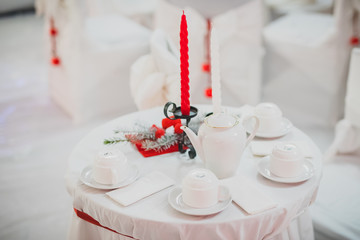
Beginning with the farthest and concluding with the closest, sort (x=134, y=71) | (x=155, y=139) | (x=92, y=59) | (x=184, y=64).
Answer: (x=92, y=59) → (x=134, y=71) → (x=155, y=139) → (x=184, y=64)

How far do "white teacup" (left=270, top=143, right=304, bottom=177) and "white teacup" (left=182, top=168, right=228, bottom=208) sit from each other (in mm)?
209

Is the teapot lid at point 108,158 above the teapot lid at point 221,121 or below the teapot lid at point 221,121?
below

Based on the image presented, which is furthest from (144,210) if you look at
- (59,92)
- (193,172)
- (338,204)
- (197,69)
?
(59,92)

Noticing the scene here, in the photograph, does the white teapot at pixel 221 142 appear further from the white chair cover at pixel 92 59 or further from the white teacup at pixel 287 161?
the white chair cover at pixel 92 59

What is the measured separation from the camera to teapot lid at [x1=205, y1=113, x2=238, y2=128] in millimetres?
1214

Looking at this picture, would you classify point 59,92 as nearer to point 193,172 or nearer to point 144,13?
point 144,13

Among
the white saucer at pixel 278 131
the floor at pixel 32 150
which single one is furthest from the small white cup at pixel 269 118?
the floor at pixel 32 150

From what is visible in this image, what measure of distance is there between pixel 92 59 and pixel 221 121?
1.85 meters

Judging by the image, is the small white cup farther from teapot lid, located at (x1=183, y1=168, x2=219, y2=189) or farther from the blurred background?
the blurred background

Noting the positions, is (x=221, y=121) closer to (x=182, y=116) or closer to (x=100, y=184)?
(x=182, y=116)

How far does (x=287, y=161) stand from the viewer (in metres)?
1.25

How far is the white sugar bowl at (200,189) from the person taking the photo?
3.67ft

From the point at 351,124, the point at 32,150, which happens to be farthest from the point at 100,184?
the point at 32,150

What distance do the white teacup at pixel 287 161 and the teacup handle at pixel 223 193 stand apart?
17 cm
